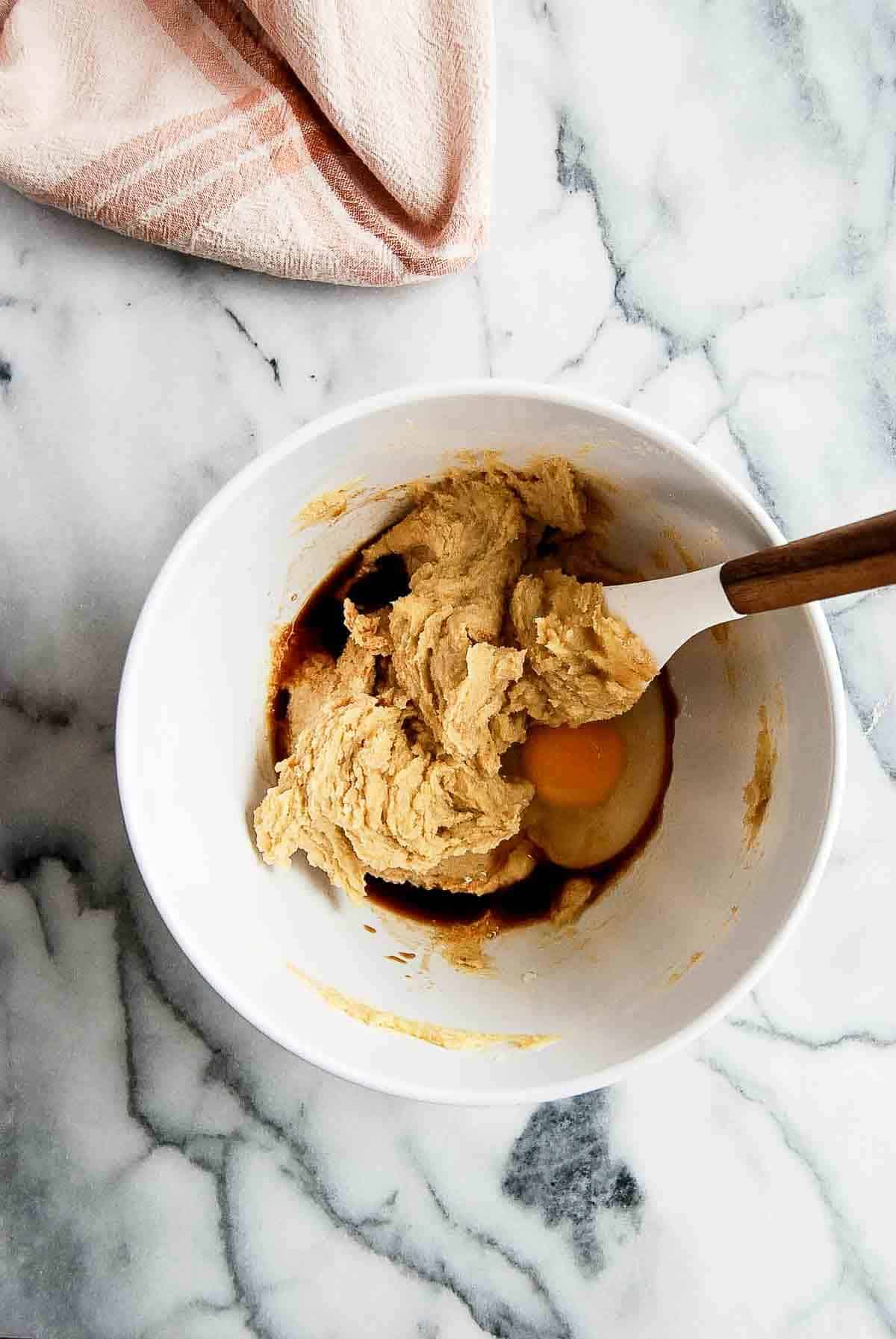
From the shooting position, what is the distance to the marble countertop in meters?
1.11

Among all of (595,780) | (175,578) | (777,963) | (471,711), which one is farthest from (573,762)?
(175,578)

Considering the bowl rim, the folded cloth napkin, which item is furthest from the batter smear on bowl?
the folded cloth napkin

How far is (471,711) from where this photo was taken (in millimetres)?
959

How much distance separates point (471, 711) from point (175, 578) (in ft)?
0.97

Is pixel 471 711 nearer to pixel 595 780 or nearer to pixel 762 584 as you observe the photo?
pixel 595 780

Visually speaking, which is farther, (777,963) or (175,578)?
(777,963)

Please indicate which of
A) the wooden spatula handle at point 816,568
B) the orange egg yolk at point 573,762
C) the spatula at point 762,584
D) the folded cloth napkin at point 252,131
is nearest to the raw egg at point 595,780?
the orange egg yolk at point 573,762

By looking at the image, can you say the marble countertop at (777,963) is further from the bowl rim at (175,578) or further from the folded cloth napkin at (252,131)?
the bowl rim at (175,578)

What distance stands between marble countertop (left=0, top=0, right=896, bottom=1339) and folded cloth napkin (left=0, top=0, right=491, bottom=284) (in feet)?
0.19

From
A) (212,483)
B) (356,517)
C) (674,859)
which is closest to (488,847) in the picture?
(674,859)

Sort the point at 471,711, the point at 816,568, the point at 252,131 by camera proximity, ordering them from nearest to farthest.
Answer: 1. the point at 816,568
2. the point at 471,711
3. the point at 252,131

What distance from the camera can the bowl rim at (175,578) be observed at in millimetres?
808

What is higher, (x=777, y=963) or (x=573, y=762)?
(x=573, y=762)

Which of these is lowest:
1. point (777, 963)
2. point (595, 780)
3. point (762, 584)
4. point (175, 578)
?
point (777, 963)
